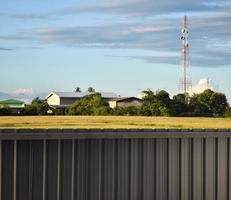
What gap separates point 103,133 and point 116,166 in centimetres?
77

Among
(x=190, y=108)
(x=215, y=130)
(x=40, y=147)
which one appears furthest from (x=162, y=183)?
(x=190, y=108)

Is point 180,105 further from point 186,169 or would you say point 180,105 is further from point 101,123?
point 186,169

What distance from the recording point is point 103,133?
11.5 m

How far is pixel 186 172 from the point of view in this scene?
12.4 meters

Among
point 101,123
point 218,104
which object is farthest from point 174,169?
point 218,104

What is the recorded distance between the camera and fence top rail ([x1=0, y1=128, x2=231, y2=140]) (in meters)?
10.9

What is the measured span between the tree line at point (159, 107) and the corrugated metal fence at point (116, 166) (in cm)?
5044

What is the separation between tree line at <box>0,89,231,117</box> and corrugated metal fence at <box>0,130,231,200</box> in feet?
165

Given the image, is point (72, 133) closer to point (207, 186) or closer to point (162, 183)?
point (162, 183)

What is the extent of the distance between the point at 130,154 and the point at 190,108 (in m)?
62.1

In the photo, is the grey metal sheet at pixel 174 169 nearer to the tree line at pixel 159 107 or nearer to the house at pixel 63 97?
the tree line at pixel 159 107

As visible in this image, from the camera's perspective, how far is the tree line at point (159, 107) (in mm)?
65750

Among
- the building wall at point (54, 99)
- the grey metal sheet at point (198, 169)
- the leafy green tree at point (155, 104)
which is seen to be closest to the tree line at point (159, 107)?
the leafy green tree at point (155, 104)

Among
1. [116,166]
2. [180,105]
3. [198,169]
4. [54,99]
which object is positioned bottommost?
[198,169]
